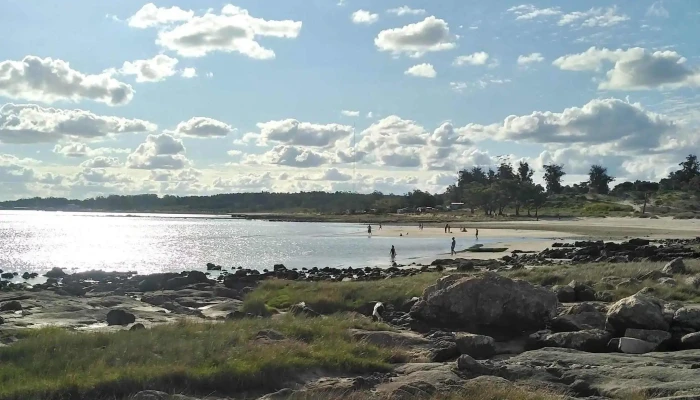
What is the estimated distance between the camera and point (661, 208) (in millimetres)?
138125

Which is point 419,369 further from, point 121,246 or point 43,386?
point 121,246

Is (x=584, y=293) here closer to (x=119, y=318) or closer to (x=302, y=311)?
(x=302, y=311)

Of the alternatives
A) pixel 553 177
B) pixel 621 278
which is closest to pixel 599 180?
pixel 553 177

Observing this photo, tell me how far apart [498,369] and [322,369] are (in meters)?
3.50

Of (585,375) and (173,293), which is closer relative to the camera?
(585,375)

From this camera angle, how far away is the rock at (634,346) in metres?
14.2

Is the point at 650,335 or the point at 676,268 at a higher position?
the point at 676,268

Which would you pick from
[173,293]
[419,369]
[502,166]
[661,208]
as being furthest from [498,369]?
[502,166]

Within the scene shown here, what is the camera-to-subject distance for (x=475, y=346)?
1488cm

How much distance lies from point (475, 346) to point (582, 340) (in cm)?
254

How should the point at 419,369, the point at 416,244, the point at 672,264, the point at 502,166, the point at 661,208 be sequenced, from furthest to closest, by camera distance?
the point at 502,166 < the point at 661,208 < the point at 416,244 < the point at 672,264 < the point at 419,369

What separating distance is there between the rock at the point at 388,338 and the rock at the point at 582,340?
287 centimetres

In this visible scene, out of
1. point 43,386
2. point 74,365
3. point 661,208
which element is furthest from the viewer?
point 661,208

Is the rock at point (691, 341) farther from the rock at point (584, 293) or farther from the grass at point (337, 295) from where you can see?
the grass at point (337, 295)
